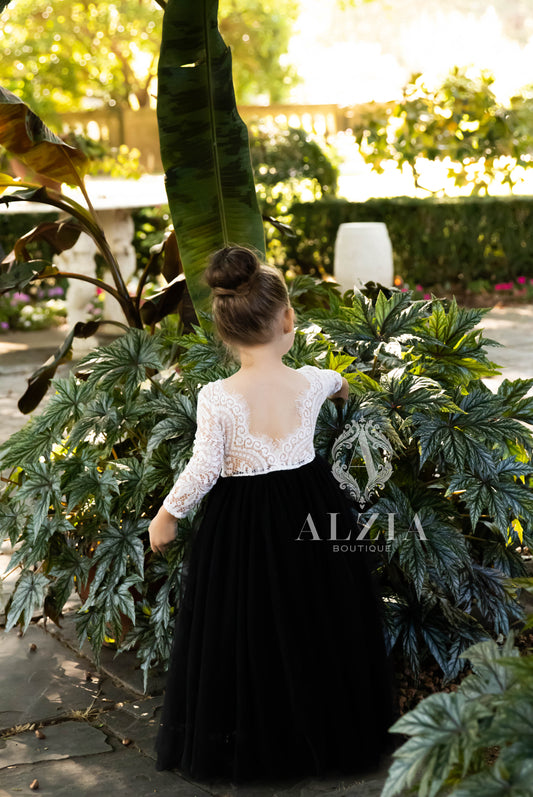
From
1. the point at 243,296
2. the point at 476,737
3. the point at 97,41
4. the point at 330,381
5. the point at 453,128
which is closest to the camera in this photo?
the point at 476,737

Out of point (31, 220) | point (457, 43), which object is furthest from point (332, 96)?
point (31, 220)

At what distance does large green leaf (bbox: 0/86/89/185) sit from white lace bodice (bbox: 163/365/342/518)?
1627 millimetres

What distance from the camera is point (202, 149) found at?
3.55 meters

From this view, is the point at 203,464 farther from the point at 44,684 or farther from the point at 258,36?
the point at 258,36

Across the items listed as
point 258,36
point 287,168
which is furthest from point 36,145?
point 258,36

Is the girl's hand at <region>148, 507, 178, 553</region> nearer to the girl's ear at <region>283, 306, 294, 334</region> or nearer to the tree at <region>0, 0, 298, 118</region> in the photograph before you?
the girl's ear at <region>283, 306, 294, 334</region>

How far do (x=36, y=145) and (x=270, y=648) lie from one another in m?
2.18

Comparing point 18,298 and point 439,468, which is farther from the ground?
point 439,468

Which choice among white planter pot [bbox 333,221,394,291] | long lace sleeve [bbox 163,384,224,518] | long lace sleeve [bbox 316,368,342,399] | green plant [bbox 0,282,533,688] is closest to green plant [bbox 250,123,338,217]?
white planter pot [bbox 333,221,394,291]

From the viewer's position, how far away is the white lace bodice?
7.88 feet

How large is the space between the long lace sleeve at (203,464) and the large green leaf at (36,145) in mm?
1639

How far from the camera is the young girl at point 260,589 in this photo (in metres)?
2.40

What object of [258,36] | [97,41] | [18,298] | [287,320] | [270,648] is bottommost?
[18,298]

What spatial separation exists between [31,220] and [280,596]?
8386mm
